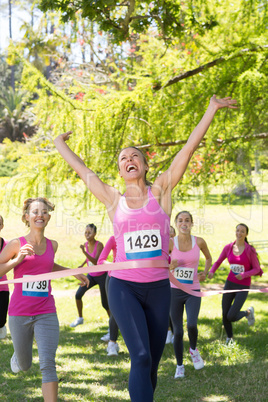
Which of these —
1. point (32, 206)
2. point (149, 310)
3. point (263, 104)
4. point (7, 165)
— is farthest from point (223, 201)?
point (7, 165)

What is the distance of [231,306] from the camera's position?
6559 millimetres

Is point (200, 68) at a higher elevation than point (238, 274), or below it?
higher

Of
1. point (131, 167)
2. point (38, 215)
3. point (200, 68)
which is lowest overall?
point (38, 215)

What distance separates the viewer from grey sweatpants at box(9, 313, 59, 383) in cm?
383

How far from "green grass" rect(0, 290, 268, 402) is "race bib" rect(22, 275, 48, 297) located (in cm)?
14

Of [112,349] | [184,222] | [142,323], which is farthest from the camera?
[112,349]

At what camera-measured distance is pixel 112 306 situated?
10.5 feet

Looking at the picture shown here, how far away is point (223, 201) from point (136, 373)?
6495 millimetres

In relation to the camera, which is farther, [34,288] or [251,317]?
[251,317]

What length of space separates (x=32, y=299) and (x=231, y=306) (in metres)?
3.27

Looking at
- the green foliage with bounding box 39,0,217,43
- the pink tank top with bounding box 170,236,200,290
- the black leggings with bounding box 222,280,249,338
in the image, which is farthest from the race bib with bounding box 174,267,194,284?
the green foliage with bounding box 39,0,217,43

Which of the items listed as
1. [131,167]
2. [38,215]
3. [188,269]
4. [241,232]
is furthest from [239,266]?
[131,167]

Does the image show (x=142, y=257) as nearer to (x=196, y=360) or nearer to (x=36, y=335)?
(x=36, y=335)

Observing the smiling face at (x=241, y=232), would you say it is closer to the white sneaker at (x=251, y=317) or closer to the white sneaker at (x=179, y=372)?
the white sneaker at (x=251, y=317)
